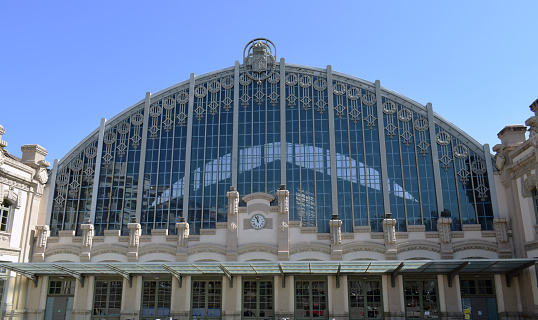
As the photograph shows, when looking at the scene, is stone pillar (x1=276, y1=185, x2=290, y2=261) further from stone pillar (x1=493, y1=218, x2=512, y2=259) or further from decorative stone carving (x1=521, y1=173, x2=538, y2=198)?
decorative stone carving (x1=521, y1=173, x2=538, y2=198)

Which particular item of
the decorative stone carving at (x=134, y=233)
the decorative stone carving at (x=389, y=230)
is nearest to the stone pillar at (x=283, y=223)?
the decorative stone carving at (x=389, y=230)

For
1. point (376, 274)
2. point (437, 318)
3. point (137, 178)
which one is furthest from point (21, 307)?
point (437, 318)

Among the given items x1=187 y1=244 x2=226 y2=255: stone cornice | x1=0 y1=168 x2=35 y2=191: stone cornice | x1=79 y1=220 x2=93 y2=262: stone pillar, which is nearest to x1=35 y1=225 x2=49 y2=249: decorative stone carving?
x1=79 y1=220 x2=93 y2=262: stone pillar

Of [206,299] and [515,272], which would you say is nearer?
[515,272]

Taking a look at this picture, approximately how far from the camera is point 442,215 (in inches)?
1116

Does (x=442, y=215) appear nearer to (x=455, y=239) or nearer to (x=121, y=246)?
(x=455, y=239)

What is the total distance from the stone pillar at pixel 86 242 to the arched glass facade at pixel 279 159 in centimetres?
72

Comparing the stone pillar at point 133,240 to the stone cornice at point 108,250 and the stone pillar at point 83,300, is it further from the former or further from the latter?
the stone pillar at point 83,300

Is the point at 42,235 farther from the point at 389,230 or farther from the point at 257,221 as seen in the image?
the point at 389,230

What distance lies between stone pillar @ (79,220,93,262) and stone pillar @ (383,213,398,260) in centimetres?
1889

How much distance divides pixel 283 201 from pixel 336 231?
12.3 ft

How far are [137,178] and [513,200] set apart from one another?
24231 millimetres

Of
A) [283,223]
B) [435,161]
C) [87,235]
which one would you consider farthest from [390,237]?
[87,235]

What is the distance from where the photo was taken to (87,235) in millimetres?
30125
